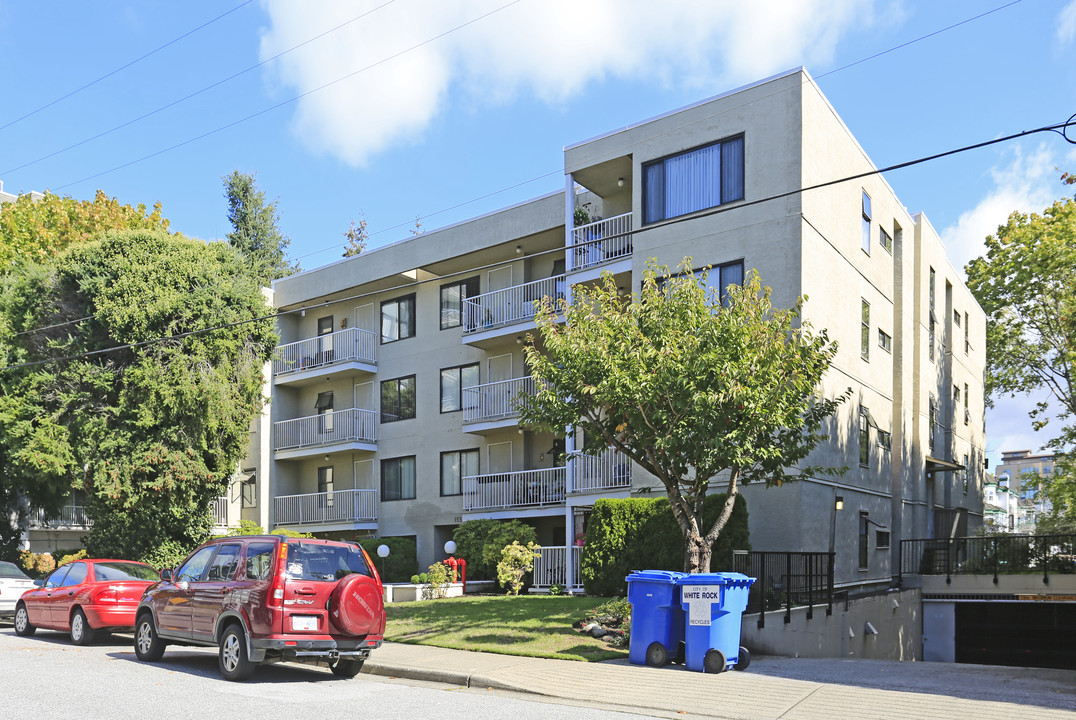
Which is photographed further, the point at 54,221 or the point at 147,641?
the point at 54,221

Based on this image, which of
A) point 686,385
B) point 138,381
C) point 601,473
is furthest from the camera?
point 138,381

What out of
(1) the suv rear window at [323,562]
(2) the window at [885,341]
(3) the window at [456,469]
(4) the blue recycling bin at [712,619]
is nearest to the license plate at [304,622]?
(1) the suv rear window at [323,562]

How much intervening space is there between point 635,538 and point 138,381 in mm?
13099

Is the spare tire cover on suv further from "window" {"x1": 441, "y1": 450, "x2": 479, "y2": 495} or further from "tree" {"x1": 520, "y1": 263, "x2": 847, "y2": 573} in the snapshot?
"window" {"x1": 441, "y1": 450, "x2": 479, "y2": 495}

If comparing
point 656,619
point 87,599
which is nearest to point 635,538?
point 656,619

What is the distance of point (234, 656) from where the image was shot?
1189 centimetres

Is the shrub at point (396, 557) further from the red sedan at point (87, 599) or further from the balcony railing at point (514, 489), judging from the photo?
the red sedan at point (87, 599)

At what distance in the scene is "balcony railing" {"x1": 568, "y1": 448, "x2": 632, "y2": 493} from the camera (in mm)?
23438

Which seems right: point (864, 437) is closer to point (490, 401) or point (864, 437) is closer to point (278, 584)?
point (490, 401)

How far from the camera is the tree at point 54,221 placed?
3447cm

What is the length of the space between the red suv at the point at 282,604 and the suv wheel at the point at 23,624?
6.63 metres

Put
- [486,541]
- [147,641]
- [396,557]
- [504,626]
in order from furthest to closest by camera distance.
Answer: [396,557] < [486,541] < [504,626] < [147,641]

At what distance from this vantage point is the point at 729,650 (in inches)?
500

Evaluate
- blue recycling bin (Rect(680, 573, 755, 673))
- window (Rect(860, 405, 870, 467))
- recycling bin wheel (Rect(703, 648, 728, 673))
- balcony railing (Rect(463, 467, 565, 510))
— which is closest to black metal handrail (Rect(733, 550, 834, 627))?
blue recycling bin (Rect(680, 573, 755, 673))
